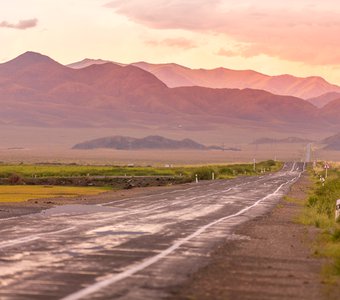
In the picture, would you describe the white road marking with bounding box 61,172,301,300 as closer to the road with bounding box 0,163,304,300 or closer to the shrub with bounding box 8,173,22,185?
the road with bounding box 0,163,304,300

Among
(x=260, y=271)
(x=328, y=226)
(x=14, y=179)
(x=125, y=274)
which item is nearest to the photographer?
(x=125, y=274)

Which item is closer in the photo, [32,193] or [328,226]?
[328,226]

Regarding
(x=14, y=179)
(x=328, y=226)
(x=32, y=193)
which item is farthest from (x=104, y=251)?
(x=14, y=179)

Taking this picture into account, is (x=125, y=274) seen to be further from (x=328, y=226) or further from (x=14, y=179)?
(x=14, y=179)

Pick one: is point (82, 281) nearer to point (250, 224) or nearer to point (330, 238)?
point (330, 238)

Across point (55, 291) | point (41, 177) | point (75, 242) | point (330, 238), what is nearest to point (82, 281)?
point (55, 291)

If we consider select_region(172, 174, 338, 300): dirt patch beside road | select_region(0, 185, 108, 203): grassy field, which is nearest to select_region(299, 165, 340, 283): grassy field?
select_region(172, 174, 338, 300): dirt patch beside road

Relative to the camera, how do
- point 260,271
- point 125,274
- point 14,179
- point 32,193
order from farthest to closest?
point 14,179
point 32,193
point 260,271
point 125,274

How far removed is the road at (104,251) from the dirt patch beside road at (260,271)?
15.2 inches

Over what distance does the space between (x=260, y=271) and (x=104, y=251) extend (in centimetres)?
396

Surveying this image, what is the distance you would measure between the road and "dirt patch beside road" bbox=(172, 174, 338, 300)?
15.2 inches

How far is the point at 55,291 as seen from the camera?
11.6 meters

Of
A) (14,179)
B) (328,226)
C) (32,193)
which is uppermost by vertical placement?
(14,179)

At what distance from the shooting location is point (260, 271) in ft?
48.2
